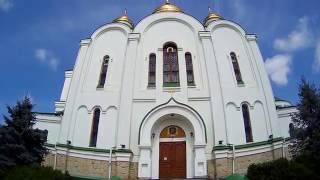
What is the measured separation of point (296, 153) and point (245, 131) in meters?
6.43

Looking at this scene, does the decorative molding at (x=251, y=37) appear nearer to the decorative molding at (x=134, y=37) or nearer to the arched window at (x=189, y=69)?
the arched window at (x=189, y=69)

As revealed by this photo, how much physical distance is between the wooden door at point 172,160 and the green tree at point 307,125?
6.86m

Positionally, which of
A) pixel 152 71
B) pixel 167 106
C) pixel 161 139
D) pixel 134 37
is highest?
pixel 134 37

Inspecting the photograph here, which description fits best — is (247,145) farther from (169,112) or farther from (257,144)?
(169,112)

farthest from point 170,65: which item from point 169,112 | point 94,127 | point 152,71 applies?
point 94,127

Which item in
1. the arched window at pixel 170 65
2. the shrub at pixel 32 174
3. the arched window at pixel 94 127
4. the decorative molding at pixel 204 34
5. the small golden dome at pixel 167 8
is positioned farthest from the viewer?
the small golden dome at pixel 167 8

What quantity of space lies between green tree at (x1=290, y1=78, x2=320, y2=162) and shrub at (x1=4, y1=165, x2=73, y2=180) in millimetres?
9268

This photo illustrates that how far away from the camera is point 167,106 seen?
2297 cm

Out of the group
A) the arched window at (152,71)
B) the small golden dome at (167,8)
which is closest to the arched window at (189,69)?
the arched window at (152,71)

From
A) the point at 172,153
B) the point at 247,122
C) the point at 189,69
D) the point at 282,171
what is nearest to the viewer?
the point at 282,171

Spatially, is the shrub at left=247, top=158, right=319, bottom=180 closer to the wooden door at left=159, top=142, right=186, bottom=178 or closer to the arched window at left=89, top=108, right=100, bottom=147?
the wooden door at left=159, top=142, right=186, bottom=178

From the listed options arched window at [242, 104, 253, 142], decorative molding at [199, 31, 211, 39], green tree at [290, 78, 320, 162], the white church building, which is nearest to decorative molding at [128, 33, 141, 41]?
the white church building

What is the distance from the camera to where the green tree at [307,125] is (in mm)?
16250

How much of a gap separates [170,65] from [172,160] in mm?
5885
